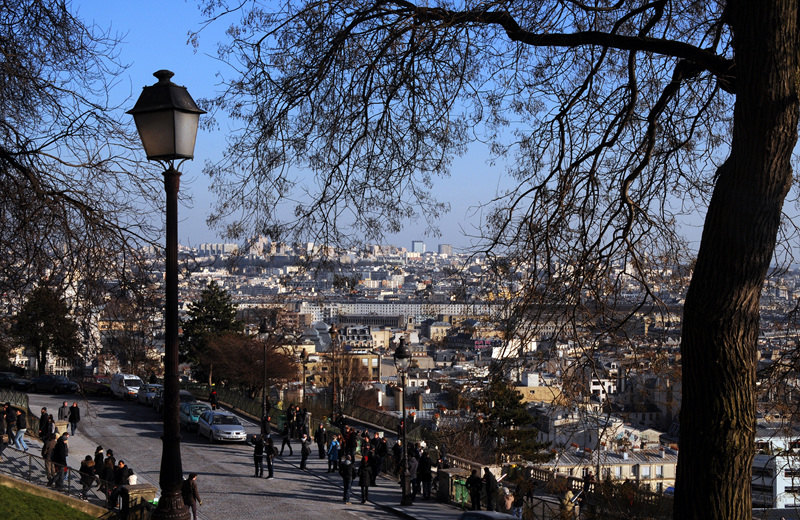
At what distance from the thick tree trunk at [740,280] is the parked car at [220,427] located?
22008 mm

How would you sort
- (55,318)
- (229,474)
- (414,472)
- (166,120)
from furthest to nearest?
1. (229,474)
2. (414,472)
3. (55,318)
4. (166,120)

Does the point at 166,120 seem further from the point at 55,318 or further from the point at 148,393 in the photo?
the point at 148,393

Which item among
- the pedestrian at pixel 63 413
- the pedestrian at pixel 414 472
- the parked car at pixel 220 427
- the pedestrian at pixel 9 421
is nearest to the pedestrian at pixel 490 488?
the pedestrian at pixel 414 472

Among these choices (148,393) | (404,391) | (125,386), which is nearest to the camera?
(404,391)

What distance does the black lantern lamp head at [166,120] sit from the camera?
19.3 feet

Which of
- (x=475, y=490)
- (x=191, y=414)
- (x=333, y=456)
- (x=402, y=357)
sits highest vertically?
(x=402, y=357)

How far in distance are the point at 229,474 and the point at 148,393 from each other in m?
14.1

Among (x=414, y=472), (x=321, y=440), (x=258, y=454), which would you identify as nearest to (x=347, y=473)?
(x=414, y=472)

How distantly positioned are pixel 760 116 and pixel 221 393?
32.8 meters

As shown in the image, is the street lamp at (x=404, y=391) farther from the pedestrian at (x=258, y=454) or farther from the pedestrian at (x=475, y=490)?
the pedestrian at (x=258, y=454)

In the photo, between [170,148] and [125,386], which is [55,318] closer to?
[170,148]

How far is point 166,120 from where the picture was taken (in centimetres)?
Result: 588

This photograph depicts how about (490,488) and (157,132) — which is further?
(490,488)

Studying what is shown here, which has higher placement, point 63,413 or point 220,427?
point 63,413
